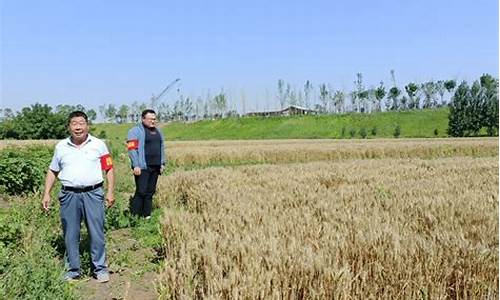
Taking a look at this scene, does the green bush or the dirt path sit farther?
the green bush

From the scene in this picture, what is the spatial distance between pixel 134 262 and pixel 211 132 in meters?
73.3

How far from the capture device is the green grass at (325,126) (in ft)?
224

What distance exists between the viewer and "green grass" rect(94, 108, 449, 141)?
68.2 m

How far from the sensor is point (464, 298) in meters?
3.78

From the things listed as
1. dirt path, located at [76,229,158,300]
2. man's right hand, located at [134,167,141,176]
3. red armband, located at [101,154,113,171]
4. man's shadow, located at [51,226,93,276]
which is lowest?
dirt path, located at [76,229,158,300]

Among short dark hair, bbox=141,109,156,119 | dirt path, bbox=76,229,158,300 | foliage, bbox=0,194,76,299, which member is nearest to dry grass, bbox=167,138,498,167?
short dark hair, bbox=141,109,156,119

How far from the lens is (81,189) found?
18.6ft

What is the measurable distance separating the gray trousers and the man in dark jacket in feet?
9.47

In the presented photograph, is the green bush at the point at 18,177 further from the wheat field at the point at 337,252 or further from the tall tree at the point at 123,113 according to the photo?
the tall tree at the point at 123,113

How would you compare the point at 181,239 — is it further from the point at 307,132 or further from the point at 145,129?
the point at 307,132

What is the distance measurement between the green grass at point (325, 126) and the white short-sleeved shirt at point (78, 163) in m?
61.8

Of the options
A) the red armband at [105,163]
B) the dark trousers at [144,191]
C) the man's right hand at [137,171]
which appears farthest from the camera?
the dark trousers at [144,191]

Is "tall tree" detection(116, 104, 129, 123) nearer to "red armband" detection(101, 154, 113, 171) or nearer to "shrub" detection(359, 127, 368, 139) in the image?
"shrub" detection(359, 127, 368, 139)

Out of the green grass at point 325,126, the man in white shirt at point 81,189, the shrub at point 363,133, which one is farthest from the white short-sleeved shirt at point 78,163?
the green grass at point 325,126
